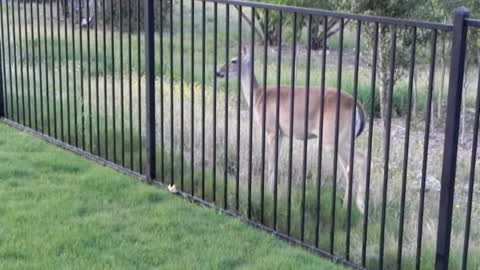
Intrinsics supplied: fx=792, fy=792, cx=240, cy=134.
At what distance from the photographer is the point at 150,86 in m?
6.08

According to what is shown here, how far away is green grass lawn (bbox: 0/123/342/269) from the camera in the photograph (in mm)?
4562

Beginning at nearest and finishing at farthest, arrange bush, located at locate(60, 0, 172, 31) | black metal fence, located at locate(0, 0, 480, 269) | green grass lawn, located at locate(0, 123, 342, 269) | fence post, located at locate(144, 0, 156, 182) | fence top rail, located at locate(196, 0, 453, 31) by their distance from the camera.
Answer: fence top rail, located at locate(196, 0, 453, 31), black metal fence, located at locate(0, 0, 480, 269), green grass lawn, located at locate(0, 123, 342, 269), fence post, located at locate(144, 0, 156, 182), bush, located at locate(60, 0, 172, 31)

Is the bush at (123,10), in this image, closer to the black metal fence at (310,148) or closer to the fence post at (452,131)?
the black metal fence at (310,148)

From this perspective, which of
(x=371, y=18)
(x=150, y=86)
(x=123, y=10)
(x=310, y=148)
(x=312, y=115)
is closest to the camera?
(x=371, y=18)

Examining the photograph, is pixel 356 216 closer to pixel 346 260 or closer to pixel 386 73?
pixel 346 260

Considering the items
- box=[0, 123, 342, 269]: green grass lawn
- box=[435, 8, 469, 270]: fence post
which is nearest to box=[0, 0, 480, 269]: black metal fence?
box=[435, 8, 469, 270]: fence post

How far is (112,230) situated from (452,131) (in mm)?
2269

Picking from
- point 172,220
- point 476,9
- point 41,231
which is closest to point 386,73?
point 476,9

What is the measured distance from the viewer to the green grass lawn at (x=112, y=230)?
180 inches

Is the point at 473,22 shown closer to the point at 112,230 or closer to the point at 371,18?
the point at 371,18

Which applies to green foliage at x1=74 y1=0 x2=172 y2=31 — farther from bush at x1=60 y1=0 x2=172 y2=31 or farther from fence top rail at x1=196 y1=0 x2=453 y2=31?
fence top rail at x1=196 y1=0 x2=453 y2=31

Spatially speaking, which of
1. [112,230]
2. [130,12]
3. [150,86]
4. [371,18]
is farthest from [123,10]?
[371,18]

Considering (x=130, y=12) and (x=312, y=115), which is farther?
(x=130, y=12)

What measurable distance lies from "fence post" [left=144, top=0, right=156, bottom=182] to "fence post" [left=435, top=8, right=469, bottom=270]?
2.74m
